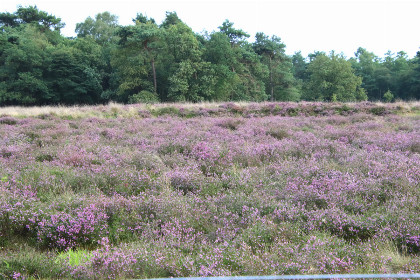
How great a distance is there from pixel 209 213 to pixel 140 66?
4549cm

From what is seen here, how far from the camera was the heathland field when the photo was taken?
314 cm

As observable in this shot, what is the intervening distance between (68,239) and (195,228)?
1705mm

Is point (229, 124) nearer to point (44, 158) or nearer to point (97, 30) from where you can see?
point (44, 158)

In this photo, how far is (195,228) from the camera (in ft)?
13.7

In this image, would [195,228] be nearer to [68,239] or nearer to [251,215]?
[251,215]

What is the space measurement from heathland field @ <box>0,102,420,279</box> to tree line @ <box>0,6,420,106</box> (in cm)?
3494

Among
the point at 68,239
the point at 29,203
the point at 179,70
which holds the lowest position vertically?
the point at 68,239

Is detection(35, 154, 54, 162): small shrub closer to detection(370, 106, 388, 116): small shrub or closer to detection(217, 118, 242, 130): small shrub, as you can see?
detection(217, 118, 242, 130): small shrub

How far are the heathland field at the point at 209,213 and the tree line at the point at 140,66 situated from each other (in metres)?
34.9

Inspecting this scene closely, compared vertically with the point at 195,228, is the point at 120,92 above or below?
above

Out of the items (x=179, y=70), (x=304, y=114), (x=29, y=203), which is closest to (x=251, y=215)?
(x=29, y=203)

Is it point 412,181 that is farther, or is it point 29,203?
point 412,181

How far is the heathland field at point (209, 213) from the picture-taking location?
3.14m

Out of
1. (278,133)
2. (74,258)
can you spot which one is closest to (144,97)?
(278,133)
